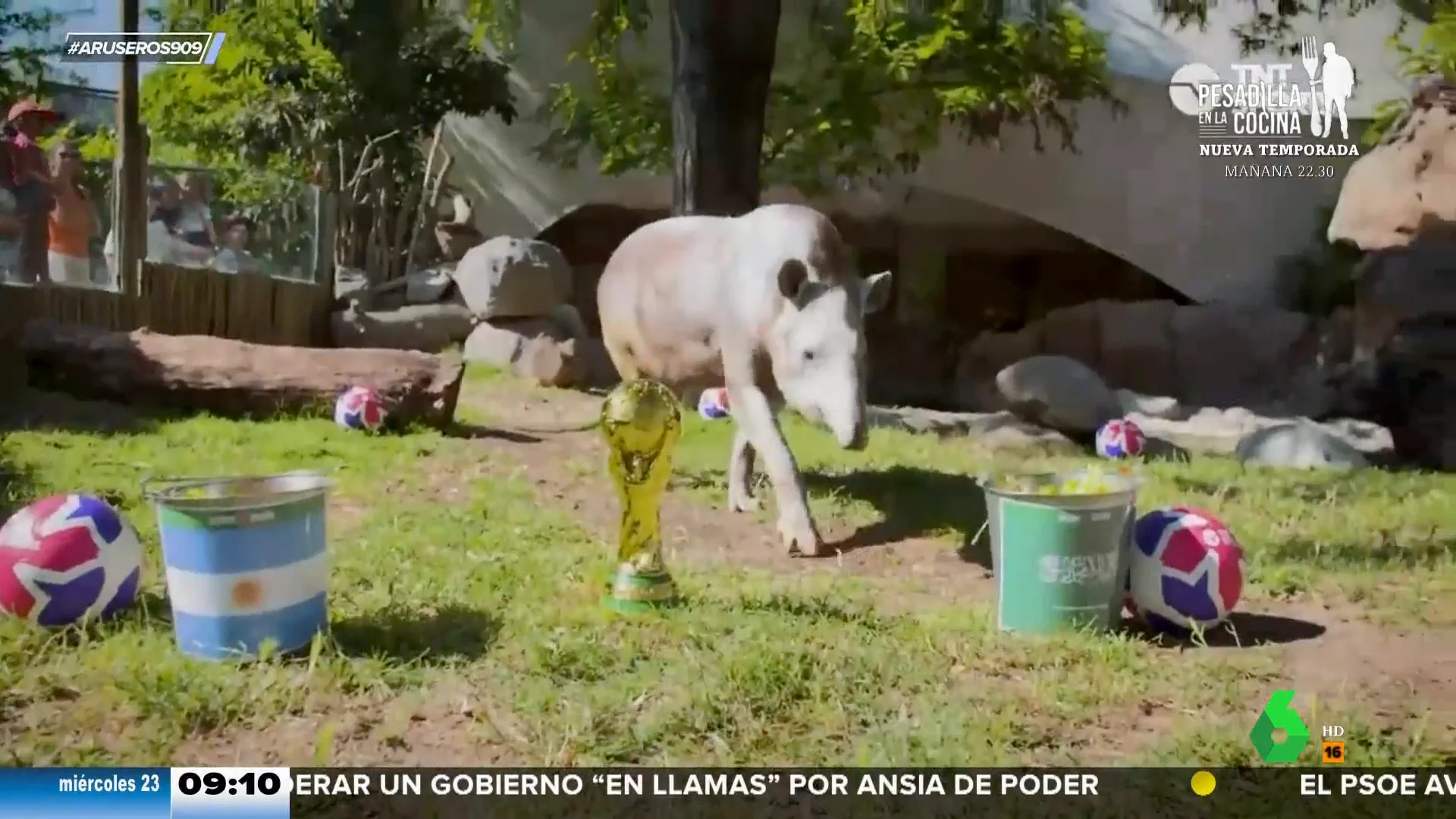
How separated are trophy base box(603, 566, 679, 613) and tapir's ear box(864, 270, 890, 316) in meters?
0.78

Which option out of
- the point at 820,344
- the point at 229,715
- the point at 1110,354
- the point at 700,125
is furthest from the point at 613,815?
the point at 1110,354

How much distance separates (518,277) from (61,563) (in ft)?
3.92

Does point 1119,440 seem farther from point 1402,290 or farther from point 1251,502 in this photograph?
point 1402,290

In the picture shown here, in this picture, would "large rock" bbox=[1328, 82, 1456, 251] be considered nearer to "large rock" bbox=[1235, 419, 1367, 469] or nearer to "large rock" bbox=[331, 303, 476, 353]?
"large rock" bbox=[1235, 419, 1367, 469]

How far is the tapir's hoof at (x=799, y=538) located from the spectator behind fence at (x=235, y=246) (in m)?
1.29

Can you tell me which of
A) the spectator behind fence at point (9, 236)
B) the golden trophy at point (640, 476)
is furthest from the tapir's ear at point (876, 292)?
the spectator behind fence at point (9, 236)

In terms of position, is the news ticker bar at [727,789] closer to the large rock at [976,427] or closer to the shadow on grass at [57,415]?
Result: the shadow on grass at [57,415]

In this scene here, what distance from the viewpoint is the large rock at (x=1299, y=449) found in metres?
2.98

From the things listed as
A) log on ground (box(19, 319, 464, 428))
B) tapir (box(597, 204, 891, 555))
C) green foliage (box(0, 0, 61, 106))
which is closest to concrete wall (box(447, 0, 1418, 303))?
tapir (box(597, 204, 891, 555))

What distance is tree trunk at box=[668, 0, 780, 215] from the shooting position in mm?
2801

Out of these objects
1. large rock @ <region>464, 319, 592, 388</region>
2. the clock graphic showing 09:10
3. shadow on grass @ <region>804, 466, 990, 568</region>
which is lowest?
the clock graphic showing 09:10

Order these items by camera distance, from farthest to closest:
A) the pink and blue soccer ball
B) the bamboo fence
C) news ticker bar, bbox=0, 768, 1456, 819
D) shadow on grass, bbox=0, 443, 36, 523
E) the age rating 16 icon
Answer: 1. the pink and blue soccer ball
2. the bamboo fence
3. shadow on grass, bbox=0, 443, 36, 523
4. the age rating 16 icon
5. news ticker bar, bbox=0, 768, 1456, 819

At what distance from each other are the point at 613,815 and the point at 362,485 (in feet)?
3.00

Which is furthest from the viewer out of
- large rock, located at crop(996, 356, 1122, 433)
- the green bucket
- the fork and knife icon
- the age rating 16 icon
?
large rock, located at crop(996, 356, 1122, 433)
